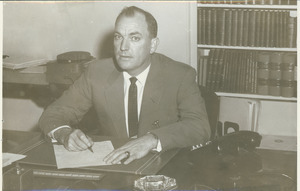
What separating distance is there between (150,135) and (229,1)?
1.80 meters

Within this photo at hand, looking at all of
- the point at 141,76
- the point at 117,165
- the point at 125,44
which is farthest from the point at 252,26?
the point at 117,165

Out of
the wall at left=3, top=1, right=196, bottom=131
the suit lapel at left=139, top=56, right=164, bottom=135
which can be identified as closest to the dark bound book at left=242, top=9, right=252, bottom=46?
the wall at left=3, top=1, right=196, bottom=131

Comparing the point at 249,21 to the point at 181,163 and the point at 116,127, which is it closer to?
the point at 116,127

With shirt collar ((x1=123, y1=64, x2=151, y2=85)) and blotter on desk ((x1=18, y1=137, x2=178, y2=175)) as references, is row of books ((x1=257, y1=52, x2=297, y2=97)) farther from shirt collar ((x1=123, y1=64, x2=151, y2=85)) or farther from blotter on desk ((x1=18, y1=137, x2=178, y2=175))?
blotter on desk ((x1=18, y1=137, x2=178, y2=175))

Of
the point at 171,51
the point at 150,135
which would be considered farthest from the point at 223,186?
the point at 171,51

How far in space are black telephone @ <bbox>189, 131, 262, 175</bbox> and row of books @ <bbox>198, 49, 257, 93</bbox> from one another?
1.66 metres

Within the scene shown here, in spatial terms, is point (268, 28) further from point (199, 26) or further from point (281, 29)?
point (199, 26)

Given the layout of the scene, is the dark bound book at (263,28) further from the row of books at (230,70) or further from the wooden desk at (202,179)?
the wooden desk at (202,179)

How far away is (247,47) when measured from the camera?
10.7 feet

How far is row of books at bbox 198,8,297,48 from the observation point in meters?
3.12

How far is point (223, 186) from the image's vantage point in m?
1.35

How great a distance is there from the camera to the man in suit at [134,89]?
212cm

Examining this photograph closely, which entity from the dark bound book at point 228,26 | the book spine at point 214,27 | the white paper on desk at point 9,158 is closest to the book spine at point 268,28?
the dark bound book at point 228,26

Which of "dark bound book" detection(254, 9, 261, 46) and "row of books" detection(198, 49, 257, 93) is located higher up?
"dark bound book" detection(254, 9, 261, 46)
